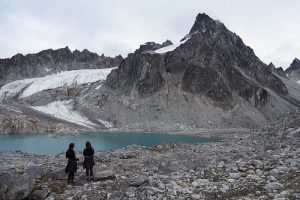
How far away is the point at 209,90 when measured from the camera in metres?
200

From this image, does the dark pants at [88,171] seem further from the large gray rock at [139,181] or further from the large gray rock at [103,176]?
the large gray rock at [139,181]

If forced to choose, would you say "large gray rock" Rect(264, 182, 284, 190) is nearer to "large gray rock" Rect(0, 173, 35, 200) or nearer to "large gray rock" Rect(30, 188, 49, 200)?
"large gray rock" Rect(30, 188, 49, 200)

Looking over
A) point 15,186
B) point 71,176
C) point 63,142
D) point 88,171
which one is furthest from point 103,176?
point 63,142

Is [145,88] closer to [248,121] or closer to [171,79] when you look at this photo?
[171,79]

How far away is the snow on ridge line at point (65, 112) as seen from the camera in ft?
542

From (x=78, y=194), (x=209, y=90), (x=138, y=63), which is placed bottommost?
(x=78, y=194)

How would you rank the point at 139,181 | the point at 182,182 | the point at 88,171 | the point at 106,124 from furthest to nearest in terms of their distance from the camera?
the point at 106,124, the point at 88,171, the point at 182,182, the point at 139,181

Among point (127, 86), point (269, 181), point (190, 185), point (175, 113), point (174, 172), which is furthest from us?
point (127, 86)

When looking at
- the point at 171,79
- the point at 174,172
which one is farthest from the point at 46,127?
the point at 174,172

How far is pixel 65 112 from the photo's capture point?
179625 millimetres

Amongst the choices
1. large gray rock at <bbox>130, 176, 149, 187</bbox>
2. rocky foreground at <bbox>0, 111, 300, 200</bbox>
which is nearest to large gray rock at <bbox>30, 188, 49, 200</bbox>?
rocky foreground at <bbox>0, 111, 300, 200</bbox>

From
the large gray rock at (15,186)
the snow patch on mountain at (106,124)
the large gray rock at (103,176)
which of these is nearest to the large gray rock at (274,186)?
the large gray rock at (103,176)

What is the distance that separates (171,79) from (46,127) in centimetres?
7572

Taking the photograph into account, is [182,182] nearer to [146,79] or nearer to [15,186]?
[15,186]
